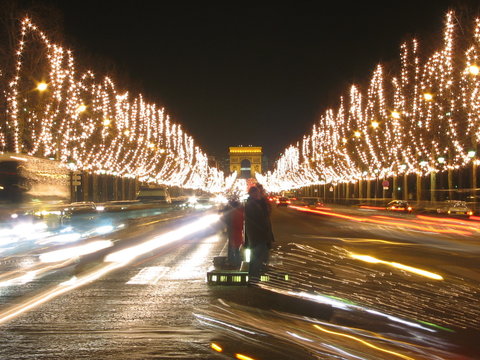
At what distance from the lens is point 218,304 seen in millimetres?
9469

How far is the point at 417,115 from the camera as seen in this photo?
52.7m

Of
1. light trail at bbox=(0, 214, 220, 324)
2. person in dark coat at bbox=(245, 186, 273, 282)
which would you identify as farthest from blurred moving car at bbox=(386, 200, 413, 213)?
person in dark coat at bbox=(245, 186, 273, 282)

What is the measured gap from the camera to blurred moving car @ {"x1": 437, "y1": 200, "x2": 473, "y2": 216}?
49188 millimetres

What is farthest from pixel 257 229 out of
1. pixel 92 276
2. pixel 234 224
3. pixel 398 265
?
pixel 398 265

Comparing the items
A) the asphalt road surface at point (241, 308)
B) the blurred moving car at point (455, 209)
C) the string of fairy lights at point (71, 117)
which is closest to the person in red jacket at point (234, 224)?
the asphalt road surface at point (241, 308)

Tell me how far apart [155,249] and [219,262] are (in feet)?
23.0

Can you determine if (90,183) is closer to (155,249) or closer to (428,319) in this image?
(155,249)

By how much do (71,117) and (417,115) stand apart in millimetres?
28159

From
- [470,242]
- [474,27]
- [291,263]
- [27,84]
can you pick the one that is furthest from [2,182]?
[474,27]

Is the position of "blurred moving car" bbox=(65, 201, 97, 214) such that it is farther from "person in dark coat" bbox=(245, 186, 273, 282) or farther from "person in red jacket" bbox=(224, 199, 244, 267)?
"person in dark coat" bbox=(245, 186, 273, 282)

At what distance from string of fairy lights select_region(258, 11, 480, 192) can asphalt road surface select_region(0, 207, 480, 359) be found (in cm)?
2686

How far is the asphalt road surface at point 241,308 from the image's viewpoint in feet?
22.4

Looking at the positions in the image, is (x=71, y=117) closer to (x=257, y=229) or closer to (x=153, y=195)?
(x=153, y=195)

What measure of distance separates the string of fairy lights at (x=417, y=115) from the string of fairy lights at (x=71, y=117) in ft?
80.3
